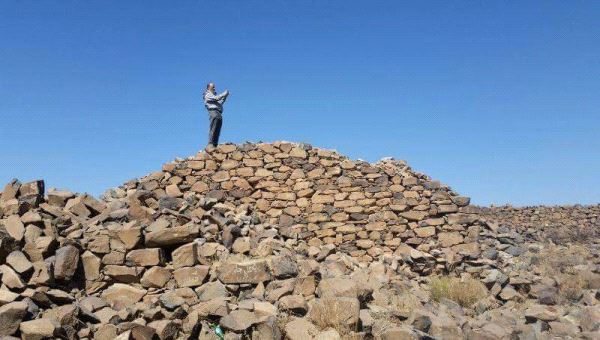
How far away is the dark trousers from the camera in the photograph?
10633mm

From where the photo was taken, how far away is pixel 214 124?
1064cm

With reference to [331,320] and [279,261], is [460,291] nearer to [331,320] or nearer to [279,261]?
[279,261]

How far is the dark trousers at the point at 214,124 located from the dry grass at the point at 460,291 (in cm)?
576

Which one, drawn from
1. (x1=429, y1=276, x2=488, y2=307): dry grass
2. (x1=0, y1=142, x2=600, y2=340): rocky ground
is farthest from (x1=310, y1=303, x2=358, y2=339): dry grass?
(x1=429, y1=276, x2=488, y2=307): dry grass

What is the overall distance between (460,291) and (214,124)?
633 cm

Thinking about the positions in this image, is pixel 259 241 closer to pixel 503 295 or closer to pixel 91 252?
pixel 91 252

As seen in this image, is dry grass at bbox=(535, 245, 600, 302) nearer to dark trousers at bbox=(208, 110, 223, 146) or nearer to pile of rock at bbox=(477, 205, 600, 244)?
dark trousers at bbox=(208, 110, 223, 146)

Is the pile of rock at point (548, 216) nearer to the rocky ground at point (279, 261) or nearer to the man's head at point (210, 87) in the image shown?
the rocky ground at point (279, 261)

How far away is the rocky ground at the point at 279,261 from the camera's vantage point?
5207 millimetres

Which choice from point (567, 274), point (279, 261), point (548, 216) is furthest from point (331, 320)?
point (548, 216)

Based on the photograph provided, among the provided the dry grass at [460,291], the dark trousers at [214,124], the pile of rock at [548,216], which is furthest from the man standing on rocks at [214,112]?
the pile of rock at [548,216]

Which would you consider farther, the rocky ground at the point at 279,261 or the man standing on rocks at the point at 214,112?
the man standing on rocks at the point at 214,112

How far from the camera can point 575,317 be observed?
689 cm


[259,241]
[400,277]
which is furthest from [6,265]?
[400,277]
